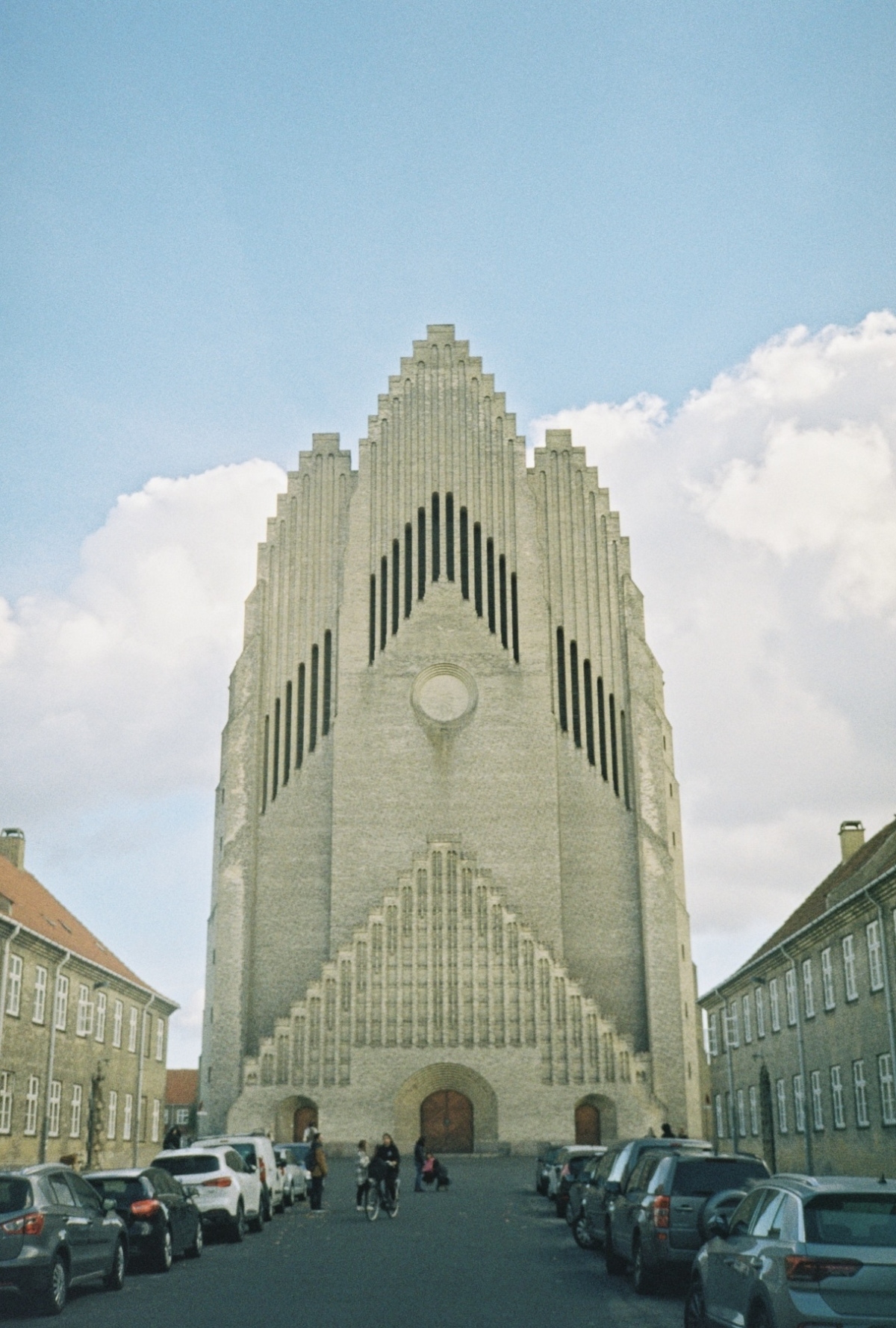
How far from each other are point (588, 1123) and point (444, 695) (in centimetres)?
1892

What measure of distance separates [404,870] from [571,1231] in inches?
1291

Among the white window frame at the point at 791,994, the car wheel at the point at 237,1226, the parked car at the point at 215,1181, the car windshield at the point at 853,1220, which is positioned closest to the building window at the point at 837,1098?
the white window frame at the point at 791,994

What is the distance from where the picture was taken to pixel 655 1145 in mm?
20406

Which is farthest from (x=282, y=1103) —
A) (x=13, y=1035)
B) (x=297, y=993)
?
(x=13, y=1035)

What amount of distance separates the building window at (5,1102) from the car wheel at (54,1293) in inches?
780

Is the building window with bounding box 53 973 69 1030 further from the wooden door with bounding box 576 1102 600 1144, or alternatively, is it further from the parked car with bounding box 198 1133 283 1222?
the wooden door with bounding box 576 1102 600 1144

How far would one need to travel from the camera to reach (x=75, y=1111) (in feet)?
130

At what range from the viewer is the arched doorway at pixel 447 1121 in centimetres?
5628

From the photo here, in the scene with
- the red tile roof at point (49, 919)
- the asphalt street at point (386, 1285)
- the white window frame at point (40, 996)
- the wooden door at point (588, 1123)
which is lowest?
the asphalt street at point (386, 1285)

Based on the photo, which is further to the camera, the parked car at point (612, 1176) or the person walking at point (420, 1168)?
the person walking at point (420, 1168)

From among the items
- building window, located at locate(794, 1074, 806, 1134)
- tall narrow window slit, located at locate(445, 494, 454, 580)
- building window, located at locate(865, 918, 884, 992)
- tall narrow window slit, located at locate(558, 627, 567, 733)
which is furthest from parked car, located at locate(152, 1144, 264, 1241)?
tall narrow window slit, located at locate(445, 494, 454, 580)

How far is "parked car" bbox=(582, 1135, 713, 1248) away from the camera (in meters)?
19.4

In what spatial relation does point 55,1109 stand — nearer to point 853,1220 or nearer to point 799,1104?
point 799,1104

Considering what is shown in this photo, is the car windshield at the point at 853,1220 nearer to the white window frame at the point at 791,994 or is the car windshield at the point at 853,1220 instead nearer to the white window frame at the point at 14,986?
the white window frame at the point at 14,986
